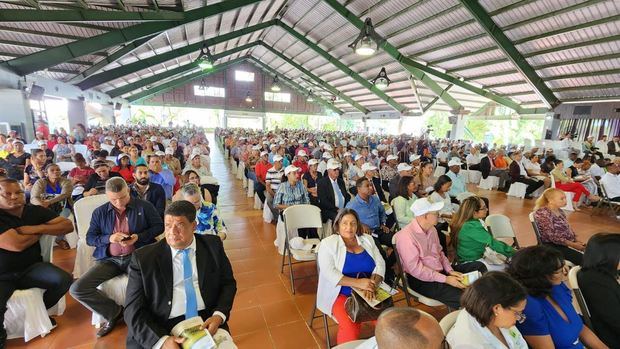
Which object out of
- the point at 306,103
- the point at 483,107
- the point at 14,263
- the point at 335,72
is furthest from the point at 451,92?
the point at 14,263

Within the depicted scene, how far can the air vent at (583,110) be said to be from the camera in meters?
11.8

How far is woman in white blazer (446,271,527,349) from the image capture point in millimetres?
1342

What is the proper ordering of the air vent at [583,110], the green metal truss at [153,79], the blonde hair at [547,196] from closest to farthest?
the blonde hair at [547,196]
the air vent at [583,110]
the green metal truss at [153,79]

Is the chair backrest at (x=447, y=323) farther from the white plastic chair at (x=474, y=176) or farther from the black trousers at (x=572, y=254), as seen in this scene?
the white plastic chair at (x=474, y=176)

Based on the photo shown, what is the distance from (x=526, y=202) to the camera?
24.4 ft

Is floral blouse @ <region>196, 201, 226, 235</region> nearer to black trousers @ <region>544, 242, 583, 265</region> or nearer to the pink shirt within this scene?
the pink shirt

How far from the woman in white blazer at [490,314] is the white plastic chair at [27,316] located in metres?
3.04

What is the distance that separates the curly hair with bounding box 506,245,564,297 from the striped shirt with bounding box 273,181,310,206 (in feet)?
9.26

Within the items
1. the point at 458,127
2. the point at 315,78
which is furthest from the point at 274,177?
the point at 315,78

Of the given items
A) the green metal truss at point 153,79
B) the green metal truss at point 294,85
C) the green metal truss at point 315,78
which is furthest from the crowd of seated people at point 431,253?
the green metal truss at point 294,85

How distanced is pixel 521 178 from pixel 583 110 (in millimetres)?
7738

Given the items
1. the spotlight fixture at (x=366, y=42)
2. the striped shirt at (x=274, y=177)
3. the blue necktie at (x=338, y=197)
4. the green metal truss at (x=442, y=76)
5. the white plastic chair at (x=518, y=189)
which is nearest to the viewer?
the blue necktie at (x=338, y=197)

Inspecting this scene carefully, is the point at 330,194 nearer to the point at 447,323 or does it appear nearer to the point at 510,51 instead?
the point at 447,323

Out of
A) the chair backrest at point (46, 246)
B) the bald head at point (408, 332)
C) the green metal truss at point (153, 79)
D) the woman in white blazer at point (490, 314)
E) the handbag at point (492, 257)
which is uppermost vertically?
the green metal truss at point (153, 79)
